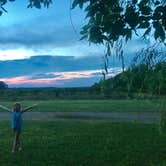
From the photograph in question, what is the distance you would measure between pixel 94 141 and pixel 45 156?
3653 millimetres

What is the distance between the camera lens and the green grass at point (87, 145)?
13.8 metres

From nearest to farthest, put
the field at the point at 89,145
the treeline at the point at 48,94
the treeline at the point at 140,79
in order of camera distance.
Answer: the treeline at the point at 140,79, the field at the point at 89,145, the treeline at the point at 48,94

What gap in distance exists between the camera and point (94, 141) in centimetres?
1806

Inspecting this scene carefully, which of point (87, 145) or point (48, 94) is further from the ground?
point (48, 94)

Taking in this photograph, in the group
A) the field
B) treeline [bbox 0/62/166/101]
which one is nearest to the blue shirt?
the field

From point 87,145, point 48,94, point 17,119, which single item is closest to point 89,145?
point 87,145

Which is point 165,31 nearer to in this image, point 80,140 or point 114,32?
point 114,32

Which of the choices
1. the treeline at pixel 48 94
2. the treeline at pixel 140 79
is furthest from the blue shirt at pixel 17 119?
the treeline at pixel 48 94

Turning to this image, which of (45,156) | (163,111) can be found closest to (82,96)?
(45,156)

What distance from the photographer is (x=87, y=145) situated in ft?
55.5

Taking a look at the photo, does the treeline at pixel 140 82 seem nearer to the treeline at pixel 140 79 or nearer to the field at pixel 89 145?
the treeline at pixel 140 79

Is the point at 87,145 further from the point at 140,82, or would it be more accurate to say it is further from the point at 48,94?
the point at 48,94

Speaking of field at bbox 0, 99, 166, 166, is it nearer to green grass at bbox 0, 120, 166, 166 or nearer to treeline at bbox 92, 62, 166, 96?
green grass at bbox 0, 120, 166, 166

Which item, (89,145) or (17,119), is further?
(89,145)
